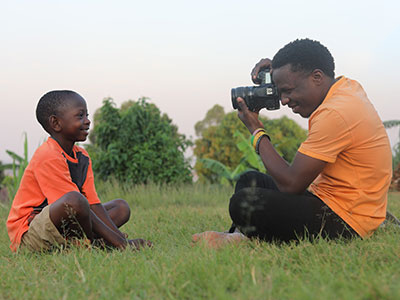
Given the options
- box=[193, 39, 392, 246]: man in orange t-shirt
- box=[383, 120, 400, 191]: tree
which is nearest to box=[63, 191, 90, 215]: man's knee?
box=[193, 39, 392, 246]: man in orange t-shirt

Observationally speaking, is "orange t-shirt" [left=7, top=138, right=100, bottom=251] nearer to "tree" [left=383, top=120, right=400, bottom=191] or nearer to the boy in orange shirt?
the boy in orange shirt

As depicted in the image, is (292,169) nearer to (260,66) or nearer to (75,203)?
(260,66)

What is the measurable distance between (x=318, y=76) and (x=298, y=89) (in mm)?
164

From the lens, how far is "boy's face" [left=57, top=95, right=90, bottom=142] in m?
3.31

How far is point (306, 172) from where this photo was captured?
8.71 ft

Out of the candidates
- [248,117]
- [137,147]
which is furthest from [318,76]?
[137,147]

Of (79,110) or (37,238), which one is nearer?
(37,238)

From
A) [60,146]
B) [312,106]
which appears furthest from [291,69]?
[60,146]

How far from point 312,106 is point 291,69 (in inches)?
12.7

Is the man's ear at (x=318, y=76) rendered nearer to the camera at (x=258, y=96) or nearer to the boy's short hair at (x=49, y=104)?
the camera at (x=258, y=96)

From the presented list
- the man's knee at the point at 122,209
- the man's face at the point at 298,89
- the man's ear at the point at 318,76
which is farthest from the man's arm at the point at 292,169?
the man's knee at the point at 122,209

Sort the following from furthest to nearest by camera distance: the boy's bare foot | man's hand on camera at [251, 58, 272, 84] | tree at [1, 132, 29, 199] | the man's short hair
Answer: tree at [1, 132, 29, 199], man's hand on camera at [251, 58, 272, 84], the boy's bare foot, the man's short hair

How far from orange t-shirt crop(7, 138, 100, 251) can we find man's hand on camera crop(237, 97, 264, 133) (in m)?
1.46

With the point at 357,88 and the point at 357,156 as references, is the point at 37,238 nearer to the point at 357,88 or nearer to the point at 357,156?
the point at 357,156
